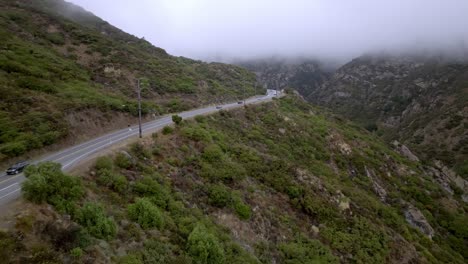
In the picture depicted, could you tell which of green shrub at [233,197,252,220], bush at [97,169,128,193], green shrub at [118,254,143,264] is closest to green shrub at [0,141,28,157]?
bush at [97,169,128,193]

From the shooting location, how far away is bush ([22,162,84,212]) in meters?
12.7

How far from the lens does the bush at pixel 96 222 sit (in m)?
12.4

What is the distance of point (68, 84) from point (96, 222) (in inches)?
1200

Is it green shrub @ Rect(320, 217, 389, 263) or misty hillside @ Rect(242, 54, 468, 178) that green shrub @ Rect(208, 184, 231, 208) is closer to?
green shrub @ Rect(320, 217, 389, 263)

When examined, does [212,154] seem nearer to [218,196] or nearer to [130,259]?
[218,196]

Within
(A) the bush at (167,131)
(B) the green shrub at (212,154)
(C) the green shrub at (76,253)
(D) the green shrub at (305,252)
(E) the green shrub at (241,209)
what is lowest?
(D) the green shrub at (305,252)

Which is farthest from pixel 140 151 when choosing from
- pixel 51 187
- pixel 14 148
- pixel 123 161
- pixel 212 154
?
pixel 14 148

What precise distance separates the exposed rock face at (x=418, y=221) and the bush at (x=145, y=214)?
32354mm

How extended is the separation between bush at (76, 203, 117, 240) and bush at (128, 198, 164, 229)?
5.72 feet

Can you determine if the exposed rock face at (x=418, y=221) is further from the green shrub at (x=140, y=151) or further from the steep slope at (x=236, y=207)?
the green shrub at (x=140, y=151)

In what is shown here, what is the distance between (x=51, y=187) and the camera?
13.2m

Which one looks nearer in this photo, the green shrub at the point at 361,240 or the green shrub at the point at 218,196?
the green shrub at the point at 218,196

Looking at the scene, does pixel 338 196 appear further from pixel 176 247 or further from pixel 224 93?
pixel 224 93

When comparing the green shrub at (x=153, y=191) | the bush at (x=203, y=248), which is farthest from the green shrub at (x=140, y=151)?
the bush at (x=203, y=248)
